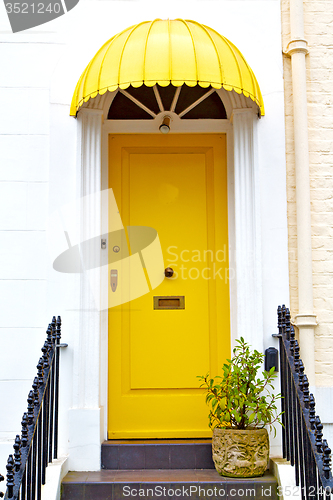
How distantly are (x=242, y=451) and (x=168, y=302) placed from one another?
141cm

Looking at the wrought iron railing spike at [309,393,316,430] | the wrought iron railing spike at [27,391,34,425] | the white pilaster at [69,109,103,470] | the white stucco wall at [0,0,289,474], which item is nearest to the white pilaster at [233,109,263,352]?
the white stucco wall at [0,0,289,474]

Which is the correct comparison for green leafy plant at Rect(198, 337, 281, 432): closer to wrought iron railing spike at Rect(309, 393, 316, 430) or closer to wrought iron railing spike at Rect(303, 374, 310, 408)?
wrought iron railing spike at Rect(303, 374, 310, 408)

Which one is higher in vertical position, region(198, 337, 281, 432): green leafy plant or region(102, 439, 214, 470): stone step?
region(198, 337, 281, 432): green leafy plant

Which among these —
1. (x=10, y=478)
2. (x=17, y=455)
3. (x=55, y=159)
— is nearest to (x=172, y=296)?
(x=55, y=159)

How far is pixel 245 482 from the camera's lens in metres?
3.60

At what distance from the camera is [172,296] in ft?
15.0

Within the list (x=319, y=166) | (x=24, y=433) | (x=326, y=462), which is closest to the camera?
(x=326, y=462)

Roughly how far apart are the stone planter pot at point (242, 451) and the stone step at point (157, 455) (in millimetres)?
416

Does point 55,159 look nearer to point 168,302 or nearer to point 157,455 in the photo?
point 168,302

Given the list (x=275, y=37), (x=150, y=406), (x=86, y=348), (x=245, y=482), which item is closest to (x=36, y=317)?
(x=86, y=348)

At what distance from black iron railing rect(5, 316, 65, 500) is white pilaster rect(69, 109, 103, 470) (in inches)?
7.6

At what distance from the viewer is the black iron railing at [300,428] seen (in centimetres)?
295

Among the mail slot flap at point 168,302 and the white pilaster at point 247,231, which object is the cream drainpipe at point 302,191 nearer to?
the white pilaster at point 247,231

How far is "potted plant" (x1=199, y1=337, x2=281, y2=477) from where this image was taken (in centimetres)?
364
